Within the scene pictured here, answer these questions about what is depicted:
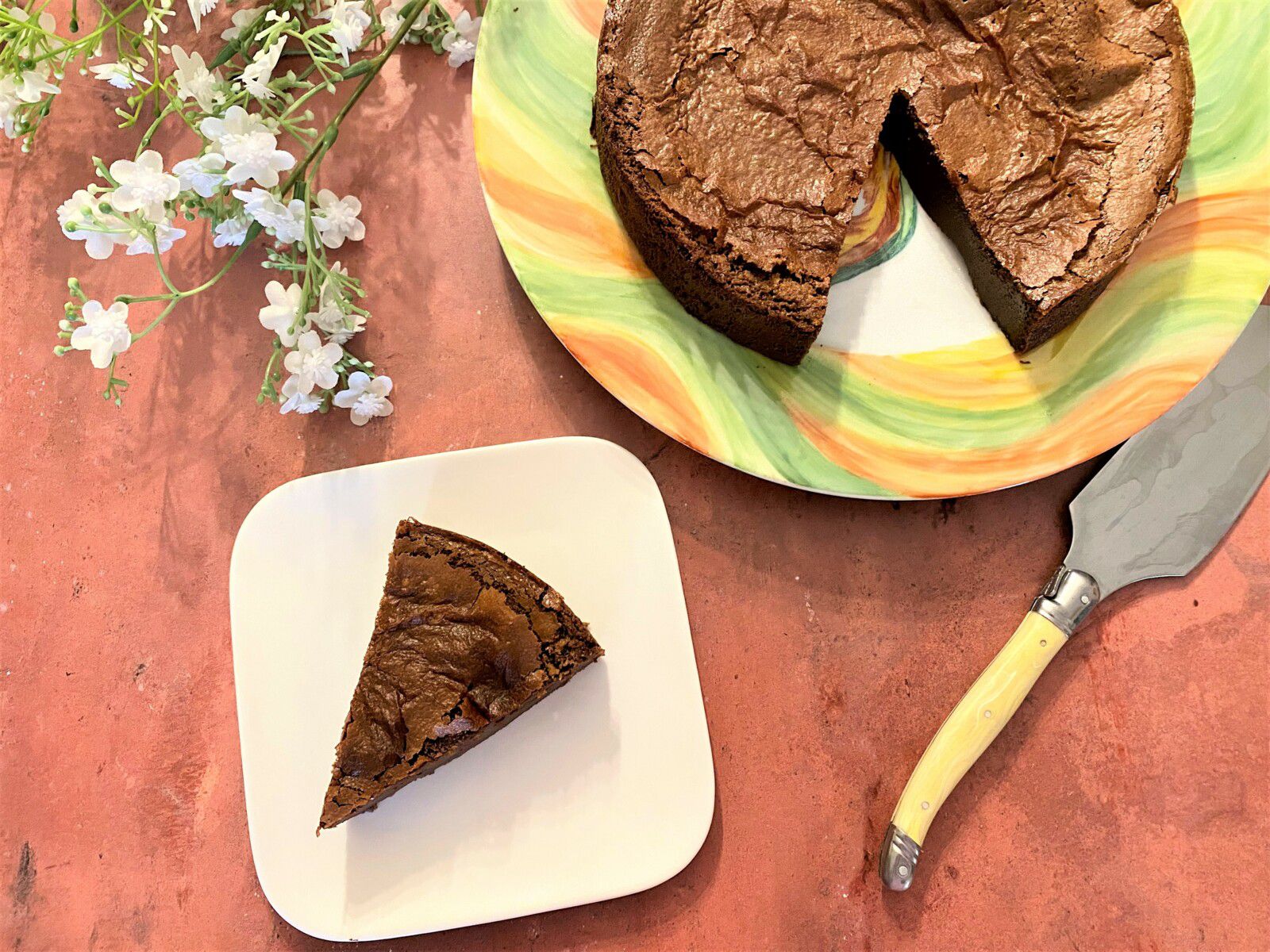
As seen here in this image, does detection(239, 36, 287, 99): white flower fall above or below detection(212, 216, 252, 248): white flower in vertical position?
above

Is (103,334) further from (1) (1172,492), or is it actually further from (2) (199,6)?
(1) (1172,492)

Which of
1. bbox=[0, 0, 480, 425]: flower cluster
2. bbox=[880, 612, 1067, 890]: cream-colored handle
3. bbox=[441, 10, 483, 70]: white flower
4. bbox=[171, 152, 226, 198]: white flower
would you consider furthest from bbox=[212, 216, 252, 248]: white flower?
bbox=[880, 612, 1067, 890]: cream-colored handle

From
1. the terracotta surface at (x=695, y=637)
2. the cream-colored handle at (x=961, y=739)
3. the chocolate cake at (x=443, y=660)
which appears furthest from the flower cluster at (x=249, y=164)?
the cream-colored handle at (x=961, y=739)

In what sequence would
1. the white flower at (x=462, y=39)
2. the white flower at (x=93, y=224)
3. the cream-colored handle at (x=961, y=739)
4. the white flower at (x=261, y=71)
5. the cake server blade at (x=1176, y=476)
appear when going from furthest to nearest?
the white flower at (x=462, y=39), the cake server blade at (x=1176, y=476), the cream-colored handle at (x=961, y=739), the white flower at (x=261, y=71), the white flower at (x=93, y=224)

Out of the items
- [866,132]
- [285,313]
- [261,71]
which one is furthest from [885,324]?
[261,71]

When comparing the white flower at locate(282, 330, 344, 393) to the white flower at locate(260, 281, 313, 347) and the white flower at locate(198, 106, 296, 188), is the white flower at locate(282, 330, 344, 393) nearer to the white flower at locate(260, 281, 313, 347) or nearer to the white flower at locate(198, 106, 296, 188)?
the white flower at locate(260, 281, 313, 347)

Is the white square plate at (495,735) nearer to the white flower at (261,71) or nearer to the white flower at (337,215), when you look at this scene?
the white flower at (337,215)
